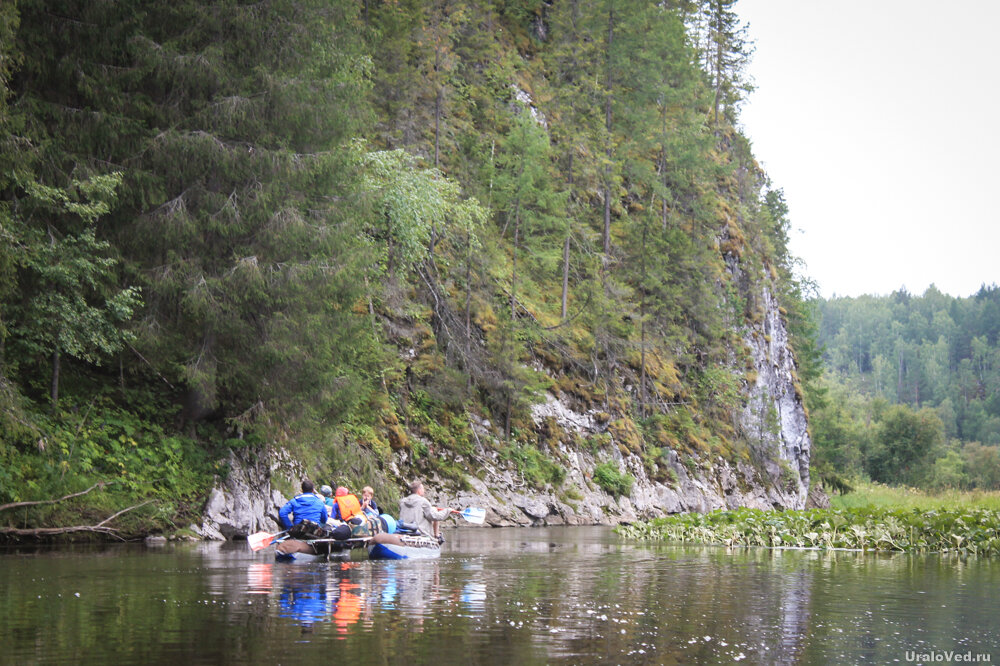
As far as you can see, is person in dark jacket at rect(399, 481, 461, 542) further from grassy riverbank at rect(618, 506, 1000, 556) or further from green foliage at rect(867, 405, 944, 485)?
green foliage at rect(867, 405, 944, 485)

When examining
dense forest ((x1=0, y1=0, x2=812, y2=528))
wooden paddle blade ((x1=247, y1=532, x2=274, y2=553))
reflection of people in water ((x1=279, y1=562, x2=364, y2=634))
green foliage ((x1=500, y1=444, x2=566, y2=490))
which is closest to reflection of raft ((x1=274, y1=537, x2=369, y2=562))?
wooden paddle blade ((x1=247, y1=532, x2=274, y2=553))

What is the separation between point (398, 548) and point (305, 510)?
1.76m

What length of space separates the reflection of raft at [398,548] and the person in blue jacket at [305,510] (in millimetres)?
1062

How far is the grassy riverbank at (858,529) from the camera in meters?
18.3

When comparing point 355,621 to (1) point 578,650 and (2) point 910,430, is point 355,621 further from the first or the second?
(2) point 910,430

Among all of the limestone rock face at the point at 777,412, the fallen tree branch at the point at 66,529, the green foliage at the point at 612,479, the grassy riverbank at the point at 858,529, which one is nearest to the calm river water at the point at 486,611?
the fallen tree branch at the point at 66,529

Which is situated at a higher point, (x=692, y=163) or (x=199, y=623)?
(x=692, y=163)

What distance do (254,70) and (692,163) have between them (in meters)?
33.5

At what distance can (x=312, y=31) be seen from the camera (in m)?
22.5

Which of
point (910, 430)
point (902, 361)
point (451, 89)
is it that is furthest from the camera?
point (902, 361)

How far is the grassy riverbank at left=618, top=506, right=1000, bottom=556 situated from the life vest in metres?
9.16

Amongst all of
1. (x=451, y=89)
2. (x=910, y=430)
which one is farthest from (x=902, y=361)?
(x=451, y=89)

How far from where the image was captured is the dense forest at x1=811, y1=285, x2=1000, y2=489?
79.9 m

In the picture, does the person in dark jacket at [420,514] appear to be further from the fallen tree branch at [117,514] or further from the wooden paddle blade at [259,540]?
the fallen tree branch at [117,514]
